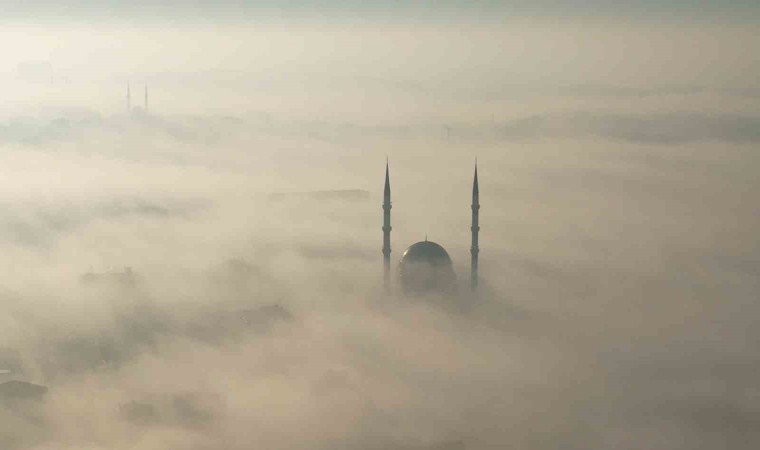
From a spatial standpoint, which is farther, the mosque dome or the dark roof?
the dark roof

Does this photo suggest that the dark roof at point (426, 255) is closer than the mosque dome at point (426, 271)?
No

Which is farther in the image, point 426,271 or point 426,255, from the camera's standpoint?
point 426,255

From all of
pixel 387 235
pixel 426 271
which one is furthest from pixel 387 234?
pixel 426 271

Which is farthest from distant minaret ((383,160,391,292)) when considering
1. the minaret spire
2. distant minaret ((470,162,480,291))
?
distant minaret ((470,162,480,291))

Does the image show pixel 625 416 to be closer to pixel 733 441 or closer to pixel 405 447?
pixel 733 441

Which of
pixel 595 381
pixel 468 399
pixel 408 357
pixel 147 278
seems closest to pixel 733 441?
pixel 595 381

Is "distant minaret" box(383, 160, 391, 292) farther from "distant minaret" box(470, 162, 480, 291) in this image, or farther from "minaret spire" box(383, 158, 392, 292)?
"distant minaret" box(470, 162, 480, 291)

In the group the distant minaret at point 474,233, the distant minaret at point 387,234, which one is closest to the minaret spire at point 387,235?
the distant minaret at point 387,234

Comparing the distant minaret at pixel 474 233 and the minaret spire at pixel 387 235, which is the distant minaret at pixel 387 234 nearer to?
the minaret spire at pixel 387 235

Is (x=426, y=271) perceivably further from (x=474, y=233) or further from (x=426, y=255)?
(x=474, y=233)
